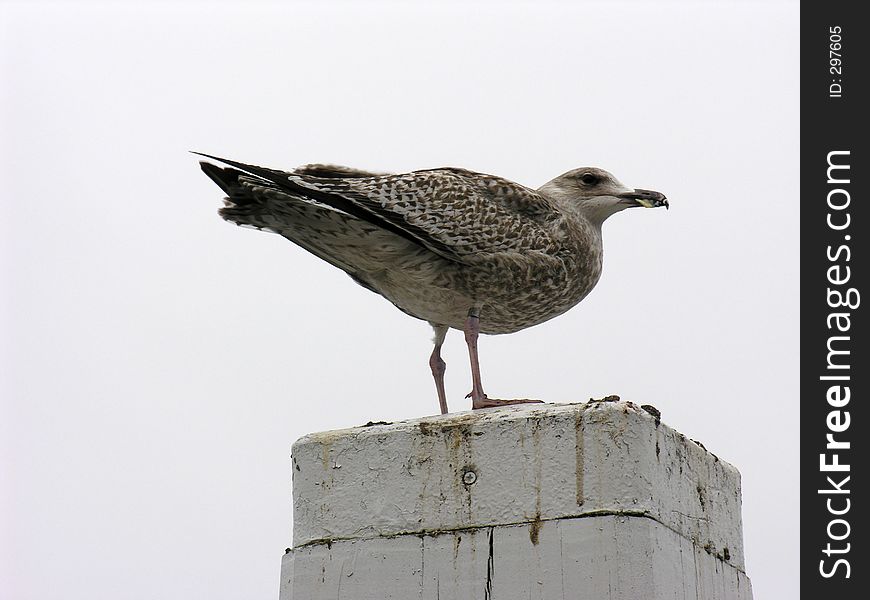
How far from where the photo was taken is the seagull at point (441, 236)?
251 inches

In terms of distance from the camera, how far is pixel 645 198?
7098 mm

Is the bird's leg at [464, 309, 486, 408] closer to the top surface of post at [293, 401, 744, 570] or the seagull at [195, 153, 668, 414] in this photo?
the seagull at [195, 153, 668, 414]

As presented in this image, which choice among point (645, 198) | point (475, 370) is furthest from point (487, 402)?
point (645, 198)

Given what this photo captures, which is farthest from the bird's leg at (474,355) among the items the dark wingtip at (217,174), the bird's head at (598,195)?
the dark wingtip at (217,174)

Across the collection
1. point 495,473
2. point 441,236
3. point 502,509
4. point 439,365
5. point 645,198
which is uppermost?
point 645,198

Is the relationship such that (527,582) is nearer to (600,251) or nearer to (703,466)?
(703,466)

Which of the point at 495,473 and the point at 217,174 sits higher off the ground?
the point at 217,174

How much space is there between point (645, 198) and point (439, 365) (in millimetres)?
1647

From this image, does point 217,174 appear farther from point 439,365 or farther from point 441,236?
point 439,365

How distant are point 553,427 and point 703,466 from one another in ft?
3.24

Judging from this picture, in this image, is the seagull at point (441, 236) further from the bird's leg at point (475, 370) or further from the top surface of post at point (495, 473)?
the top surface of post at point (495, 473)

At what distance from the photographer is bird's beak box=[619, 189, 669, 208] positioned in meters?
7.08

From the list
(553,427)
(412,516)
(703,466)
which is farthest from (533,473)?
(703,466)

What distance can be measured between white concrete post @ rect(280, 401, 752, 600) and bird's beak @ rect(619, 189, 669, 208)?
2321mm
